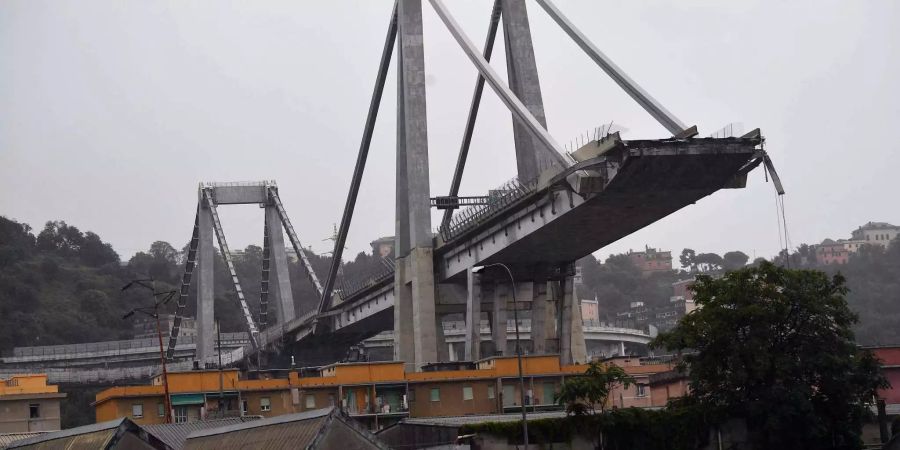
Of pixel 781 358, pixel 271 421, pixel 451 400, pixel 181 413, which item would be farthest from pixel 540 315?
pixel 271 421

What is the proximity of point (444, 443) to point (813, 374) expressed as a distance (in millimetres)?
18405

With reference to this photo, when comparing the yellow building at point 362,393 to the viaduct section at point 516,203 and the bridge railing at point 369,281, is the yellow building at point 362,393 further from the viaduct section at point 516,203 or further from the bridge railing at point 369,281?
the bridge railing at point 369,281

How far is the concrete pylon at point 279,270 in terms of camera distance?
168875mm

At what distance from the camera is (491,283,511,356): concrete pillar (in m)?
102

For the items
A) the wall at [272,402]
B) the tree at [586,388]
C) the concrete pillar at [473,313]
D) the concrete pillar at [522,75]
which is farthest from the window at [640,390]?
the tree at [586,388]

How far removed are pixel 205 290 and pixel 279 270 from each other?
30.8ft

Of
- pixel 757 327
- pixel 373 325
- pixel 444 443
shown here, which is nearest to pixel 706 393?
pixel 757 327

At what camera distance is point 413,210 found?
10569cm

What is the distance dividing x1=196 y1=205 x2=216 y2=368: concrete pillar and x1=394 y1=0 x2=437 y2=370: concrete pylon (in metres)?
49.1

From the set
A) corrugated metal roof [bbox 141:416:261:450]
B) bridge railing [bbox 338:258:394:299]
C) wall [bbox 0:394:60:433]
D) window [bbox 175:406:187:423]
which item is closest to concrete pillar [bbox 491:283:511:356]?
bridge railing [bbox 338:258:394:299]

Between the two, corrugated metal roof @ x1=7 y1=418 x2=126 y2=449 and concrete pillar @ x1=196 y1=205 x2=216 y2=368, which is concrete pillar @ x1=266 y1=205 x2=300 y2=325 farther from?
corrugated metal roof @ x1=7 y1=418 x2=126 y2=449

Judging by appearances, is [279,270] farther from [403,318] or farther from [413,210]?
[413,210]

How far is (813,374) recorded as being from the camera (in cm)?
6688

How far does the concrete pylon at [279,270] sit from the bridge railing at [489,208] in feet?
206
